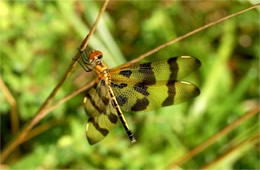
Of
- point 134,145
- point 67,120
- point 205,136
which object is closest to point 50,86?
point 67,120

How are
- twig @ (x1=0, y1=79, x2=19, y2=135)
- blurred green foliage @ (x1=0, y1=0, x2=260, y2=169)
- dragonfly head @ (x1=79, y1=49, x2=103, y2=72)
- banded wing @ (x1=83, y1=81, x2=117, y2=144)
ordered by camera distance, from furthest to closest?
blurred green foliage @ (x1=0, y1=0, x2=260, y2=169), twig @ (x1=0, y1=79, x2=19, y2=135), banded wing @ (x1=83, y1=81, x2=117, y2=144), dragonfly head @ (x1=79, y1=49, x2=103, y2=72)

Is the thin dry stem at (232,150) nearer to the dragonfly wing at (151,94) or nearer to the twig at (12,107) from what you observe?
the dragonfly wing at (151,94)

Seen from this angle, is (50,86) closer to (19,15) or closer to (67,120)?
(67,120)

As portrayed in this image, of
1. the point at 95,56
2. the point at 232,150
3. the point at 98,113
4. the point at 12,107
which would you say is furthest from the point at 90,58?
the point at 232,150

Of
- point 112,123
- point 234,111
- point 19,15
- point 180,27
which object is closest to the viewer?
point 112,123

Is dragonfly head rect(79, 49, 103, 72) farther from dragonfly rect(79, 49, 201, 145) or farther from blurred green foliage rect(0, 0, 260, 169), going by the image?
blurred green foliage rect(0, 0, 260, 169)

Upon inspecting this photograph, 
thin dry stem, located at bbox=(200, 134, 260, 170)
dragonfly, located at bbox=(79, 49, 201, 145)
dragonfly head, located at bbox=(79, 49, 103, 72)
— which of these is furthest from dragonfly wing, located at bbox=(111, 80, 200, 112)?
thin dry stem, located at bbox=(200, 134, 260, 170)

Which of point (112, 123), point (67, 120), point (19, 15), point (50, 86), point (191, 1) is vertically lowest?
point (112, 123)

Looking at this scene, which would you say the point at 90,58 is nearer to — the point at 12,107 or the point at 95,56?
the point at 95,56
